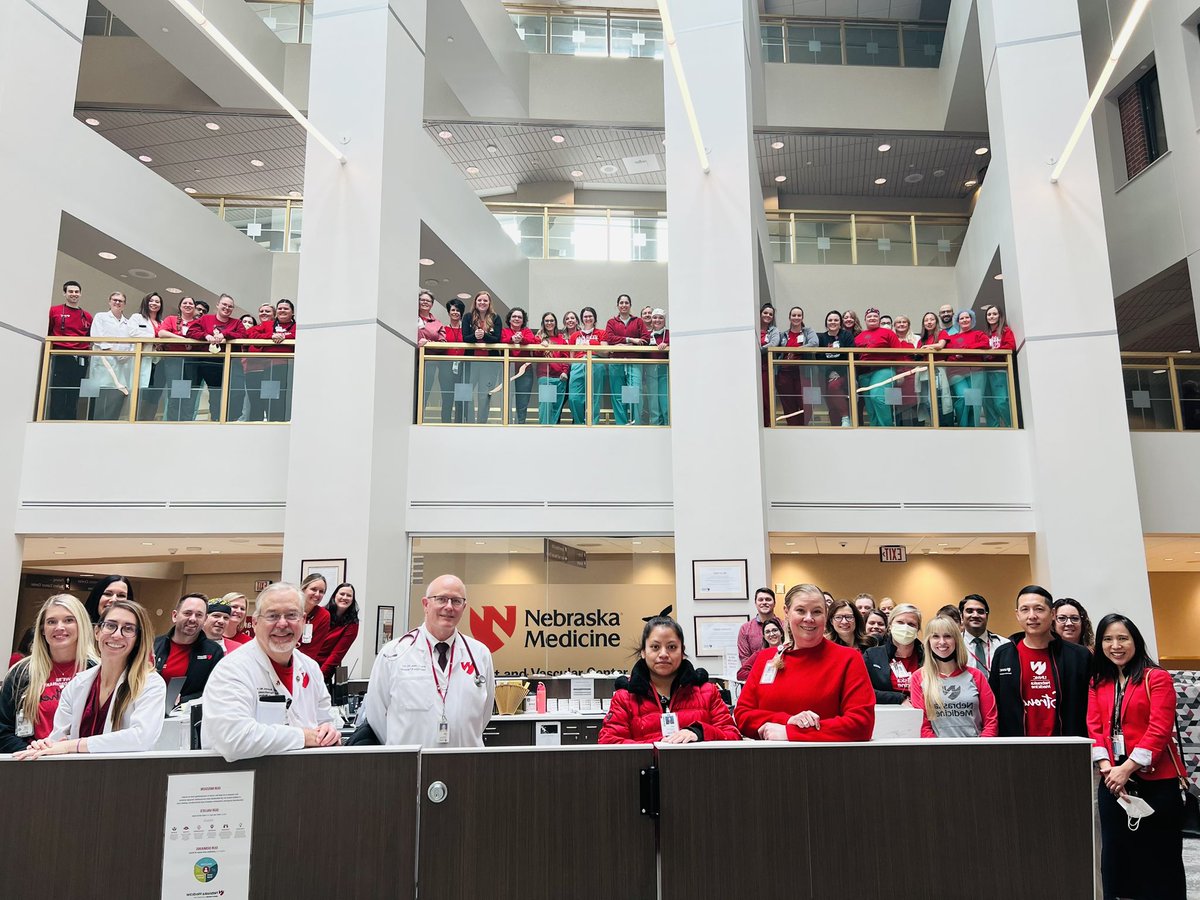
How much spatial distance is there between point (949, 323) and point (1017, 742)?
855cm

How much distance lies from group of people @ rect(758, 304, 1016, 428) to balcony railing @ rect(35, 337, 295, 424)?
557 cm

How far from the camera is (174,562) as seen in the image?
15.9 metres

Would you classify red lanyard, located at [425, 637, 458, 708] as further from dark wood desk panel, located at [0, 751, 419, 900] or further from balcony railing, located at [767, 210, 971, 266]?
balcony railing, located at [767, 210, 971, 266]

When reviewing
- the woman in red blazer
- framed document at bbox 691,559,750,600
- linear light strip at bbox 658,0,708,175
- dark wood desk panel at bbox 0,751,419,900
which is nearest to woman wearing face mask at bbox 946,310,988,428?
framed document at bbox 691,559,750,600

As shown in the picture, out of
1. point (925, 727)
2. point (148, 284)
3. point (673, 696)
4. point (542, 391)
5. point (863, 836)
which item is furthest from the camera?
point (148, 284)

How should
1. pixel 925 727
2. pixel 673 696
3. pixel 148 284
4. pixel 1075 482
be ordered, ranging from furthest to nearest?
pixel 148 284 → pixel 1075 482 → pixel 925 727 → pixel 673 696

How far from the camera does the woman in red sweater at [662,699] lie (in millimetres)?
A: 3795

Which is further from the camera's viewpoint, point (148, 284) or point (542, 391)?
point (148, 284)

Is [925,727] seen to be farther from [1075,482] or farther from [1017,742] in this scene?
[1075,482]

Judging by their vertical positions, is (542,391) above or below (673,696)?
above

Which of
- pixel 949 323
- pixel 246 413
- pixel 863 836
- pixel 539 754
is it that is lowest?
pixel 863 836

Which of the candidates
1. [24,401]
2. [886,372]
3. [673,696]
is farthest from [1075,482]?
[24,401]

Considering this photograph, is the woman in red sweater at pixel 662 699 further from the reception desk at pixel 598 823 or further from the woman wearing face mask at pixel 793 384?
the woman wearing face mask at pixel 793 384

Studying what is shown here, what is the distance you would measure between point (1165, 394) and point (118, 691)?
1078 cm
